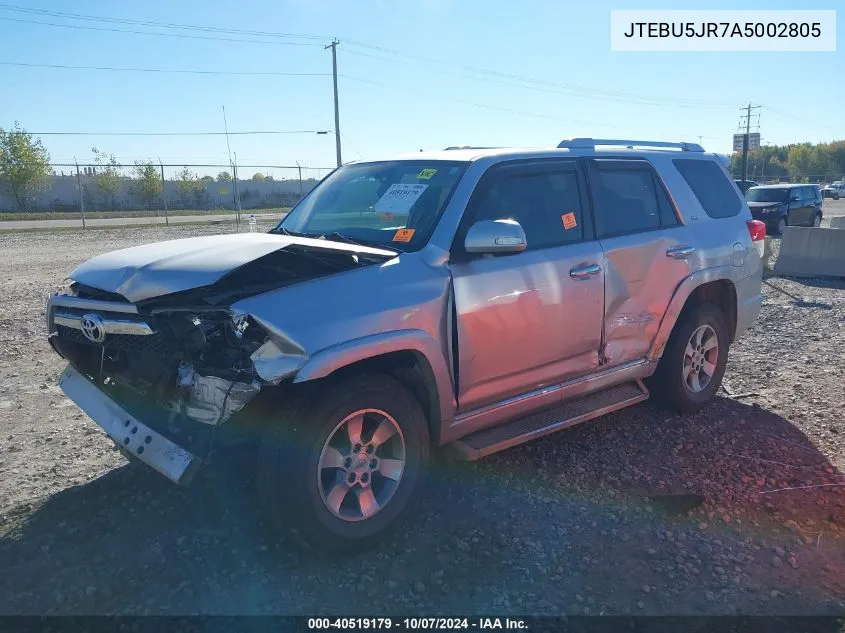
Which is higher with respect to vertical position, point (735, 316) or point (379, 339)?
point (379, 339)

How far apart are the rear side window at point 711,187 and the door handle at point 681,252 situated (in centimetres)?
52

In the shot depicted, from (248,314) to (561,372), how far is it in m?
2.09

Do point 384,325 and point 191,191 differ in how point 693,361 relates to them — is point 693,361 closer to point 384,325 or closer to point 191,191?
point 384,325

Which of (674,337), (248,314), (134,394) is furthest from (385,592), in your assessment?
(674,337)

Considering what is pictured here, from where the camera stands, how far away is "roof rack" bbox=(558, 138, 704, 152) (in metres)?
4.77

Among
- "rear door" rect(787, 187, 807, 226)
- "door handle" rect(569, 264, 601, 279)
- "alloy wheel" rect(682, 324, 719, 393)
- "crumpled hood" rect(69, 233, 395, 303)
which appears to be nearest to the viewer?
"crumpled hood" rect(69, 233, 395, 303)

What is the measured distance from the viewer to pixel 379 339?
3.26 meters

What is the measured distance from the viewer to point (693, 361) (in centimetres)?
528

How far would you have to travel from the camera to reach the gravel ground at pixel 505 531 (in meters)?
3.08

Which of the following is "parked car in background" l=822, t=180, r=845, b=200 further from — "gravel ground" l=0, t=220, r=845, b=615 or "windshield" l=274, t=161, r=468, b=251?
"windshield" l=274, t=161, r=468, b=251

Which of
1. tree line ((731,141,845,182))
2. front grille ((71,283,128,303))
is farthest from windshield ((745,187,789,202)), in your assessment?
tree line ((731,141,845,182))

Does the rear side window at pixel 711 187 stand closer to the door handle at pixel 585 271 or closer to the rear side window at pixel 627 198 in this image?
the rear side window at pixel 627 198

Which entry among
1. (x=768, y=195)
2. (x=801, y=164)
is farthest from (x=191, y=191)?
(x=801, y=164)

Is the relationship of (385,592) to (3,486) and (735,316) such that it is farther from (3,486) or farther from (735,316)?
(735,316)
